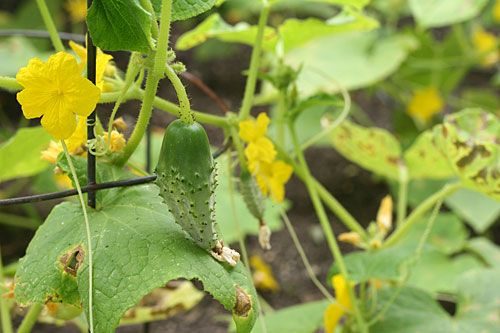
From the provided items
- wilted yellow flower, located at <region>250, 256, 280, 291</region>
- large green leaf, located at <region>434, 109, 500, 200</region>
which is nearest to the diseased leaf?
large green leaf, located at <region>434, 109, 500, 200</region>

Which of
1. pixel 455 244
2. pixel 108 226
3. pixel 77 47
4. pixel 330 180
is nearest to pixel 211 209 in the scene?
pixel 108 226

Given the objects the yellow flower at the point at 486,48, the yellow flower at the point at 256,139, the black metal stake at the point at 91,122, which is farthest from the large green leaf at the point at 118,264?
the yellow flower at the point at 486,48

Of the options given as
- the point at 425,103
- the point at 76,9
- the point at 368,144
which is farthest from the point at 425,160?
the point at 76,9

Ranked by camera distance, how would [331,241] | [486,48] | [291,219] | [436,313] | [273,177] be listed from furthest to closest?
[486,48], [291,219], [436,313], [331,241], [273,177]

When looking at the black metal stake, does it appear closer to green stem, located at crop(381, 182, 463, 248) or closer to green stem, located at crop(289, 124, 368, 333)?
green stem, located at crop(289, 124, 368, 333)

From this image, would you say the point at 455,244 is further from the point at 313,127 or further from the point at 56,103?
the point at 56,103

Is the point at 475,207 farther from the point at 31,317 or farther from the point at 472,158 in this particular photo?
the point at 31,317
